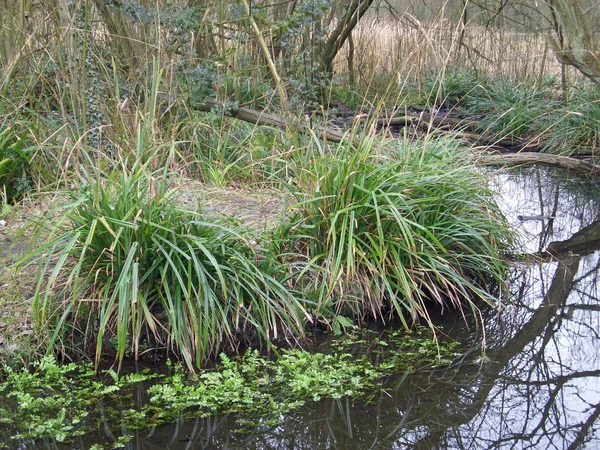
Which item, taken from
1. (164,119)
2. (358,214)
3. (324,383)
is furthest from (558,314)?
(164,119)

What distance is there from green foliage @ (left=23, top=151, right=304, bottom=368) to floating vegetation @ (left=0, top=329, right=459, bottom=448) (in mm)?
142

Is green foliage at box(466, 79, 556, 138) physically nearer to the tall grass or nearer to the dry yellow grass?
the dry yellow grass

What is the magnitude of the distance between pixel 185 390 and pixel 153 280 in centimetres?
70

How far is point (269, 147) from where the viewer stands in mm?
5961

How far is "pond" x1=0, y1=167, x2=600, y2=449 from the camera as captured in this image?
117 inches

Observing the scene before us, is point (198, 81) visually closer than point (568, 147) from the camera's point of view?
Yes

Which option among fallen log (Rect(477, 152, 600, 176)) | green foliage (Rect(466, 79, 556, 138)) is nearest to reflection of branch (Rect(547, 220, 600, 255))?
fallen log (Rect(477, 152, 600, 176))

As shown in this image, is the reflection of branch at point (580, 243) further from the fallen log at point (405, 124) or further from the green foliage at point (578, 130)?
the green foliage at point (578, 130)

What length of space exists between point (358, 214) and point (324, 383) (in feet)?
3.90

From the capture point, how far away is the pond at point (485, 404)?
9.75 feet

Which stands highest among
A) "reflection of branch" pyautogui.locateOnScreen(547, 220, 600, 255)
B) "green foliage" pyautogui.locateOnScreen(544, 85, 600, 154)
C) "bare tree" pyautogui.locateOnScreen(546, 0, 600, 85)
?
"bare tree" pyautogui.locateOnScreen(546, 0, 600, 85)

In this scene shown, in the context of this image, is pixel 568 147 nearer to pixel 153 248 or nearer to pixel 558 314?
pixel 558 314

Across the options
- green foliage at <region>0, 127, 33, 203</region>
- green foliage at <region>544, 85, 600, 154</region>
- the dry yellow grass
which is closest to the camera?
green foliage at <region>0, 127, 33, 203</region>

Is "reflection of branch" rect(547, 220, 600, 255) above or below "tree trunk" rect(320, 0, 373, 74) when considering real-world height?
below
